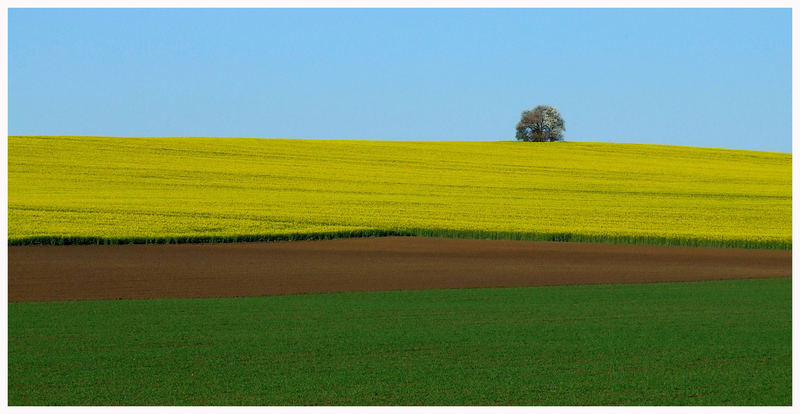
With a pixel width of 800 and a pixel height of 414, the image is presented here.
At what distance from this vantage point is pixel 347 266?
23047mm

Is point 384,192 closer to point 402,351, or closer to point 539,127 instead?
point 402,351

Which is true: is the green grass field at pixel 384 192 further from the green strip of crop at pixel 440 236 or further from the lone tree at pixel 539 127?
the lone tree at pixel 539 127

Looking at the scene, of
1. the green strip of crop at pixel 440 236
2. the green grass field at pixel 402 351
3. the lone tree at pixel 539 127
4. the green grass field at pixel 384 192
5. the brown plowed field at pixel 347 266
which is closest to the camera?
the green grass field at pixel 402 351

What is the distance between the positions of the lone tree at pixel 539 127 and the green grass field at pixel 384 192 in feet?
30.9

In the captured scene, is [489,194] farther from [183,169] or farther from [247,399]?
[247,399]

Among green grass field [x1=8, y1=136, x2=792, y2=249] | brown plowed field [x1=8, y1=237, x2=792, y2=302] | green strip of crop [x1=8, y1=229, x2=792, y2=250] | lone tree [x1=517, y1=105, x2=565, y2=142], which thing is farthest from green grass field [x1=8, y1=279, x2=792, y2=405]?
lone tree [x1=517, y1=105, x2=565, y2=142]

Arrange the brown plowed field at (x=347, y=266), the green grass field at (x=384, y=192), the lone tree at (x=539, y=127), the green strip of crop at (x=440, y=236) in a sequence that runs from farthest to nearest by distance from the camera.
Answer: the lone tree at (x=539, y=127), the green grass field at (x=384, y=192), the green strip of crop at (x=440, y=236), the brown plowed field at (x=347, y=266)

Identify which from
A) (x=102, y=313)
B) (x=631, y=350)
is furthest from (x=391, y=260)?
(x=631, y=350)

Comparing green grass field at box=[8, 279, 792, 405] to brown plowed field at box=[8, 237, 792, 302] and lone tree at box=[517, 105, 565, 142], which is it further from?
lone tree at box=[517, 105, 565, 142]

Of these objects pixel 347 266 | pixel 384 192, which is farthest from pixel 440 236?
pixel 384 192

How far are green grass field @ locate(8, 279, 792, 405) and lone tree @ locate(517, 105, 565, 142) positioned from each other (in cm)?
6225

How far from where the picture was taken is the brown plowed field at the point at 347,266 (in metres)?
19.0

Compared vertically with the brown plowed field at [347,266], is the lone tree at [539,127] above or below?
above

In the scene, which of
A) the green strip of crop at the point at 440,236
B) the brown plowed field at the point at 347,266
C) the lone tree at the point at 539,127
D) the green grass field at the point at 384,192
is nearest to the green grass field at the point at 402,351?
the brown plowed field at the point at 347,266
